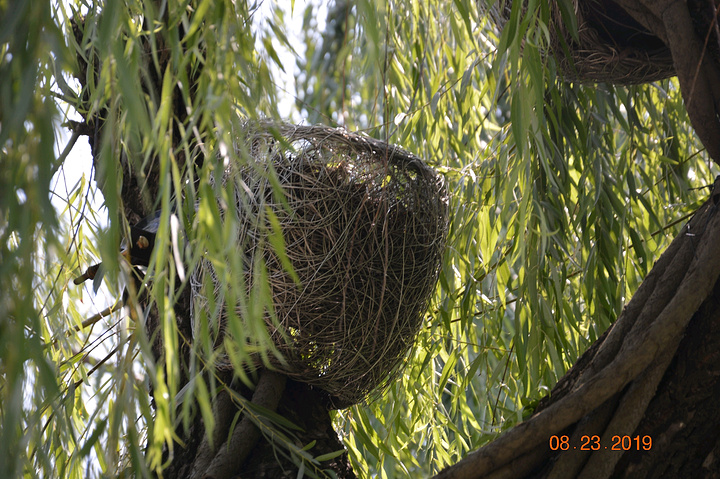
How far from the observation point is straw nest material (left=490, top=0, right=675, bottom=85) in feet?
3.24

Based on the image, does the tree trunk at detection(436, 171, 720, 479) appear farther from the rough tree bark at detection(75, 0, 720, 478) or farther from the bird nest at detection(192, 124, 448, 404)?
the bird nest at detection(192, 124, 448, 404)

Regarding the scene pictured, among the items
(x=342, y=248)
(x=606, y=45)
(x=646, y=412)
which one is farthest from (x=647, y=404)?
(x=606, y=45)

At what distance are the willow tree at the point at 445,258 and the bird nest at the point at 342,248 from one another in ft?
0.23

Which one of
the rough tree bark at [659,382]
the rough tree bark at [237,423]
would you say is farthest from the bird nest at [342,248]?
the rough tree bark at [659,382]

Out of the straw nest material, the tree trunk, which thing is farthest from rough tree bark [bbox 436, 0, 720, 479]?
the straw nest material

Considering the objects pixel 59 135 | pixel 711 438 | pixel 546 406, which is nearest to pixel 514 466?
pixel 546 406

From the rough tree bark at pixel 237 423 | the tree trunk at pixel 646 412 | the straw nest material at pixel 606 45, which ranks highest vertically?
the straw nest material at pixel 606 45

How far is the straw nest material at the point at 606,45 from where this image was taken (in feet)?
3.24

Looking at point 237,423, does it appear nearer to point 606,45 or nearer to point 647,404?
point 647,404

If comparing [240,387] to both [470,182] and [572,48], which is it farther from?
[572,48]

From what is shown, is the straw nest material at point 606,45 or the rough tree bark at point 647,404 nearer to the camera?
the rough tree bark at point 647,404

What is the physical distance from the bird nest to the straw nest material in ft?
0.91

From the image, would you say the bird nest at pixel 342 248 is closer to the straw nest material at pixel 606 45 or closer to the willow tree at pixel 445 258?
the willow tree at pixel 445 258

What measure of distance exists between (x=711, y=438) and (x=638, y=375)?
9cm
